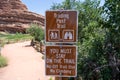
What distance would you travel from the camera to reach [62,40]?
629 cm

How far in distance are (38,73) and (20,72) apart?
1.27 metres

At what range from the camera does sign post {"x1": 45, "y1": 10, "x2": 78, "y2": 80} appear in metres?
6.30

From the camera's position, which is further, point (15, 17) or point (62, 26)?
point (15, 17)

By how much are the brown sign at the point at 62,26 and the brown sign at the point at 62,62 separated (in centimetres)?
18

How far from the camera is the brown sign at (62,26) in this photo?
6.29 m

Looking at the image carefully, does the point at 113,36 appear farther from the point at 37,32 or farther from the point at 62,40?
the point at 37,32

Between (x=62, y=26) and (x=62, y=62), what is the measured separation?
68 centimetres

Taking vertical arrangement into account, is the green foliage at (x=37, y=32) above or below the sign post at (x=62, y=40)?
below

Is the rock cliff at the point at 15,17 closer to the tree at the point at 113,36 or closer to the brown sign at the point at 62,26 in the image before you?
the tree at the point at 113,36

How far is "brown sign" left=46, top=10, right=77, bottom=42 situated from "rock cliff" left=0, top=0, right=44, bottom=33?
91.3m

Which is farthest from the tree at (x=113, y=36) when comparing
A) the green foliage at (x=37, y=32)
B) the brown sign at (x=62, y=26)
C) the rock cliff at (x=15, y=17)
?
the rock cliff at (x=15, y=17)

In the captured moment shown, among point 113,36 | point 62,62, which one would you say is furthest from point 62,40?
point 113,36

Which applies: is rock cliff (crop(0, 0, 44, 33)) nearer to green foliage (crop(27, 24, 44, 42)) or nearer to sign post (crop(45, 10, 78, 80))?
green foliage (crop(27, 24, 44, 42))

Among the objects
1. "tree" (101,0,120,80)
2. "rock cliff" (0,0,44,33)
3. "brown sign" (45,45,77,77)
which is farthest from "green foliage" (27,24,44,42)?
"rock cliff" (0,0,44,33)
